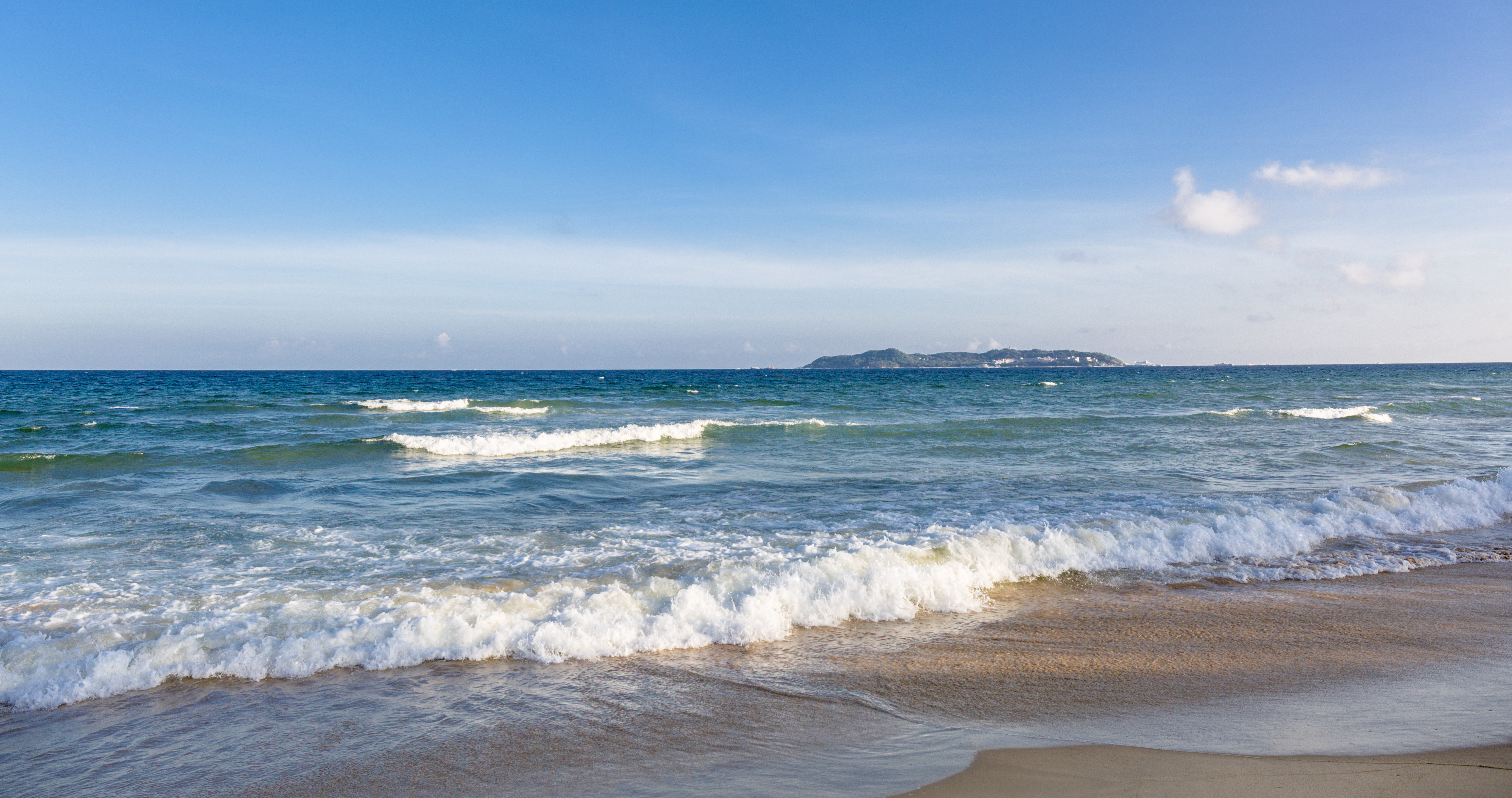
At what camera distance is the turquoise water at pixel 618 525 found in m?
5.53

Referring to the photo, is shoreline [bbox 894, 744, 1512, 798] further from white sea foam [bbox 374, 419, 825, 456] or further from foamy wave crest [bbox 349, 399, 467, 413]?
foamy wave crest [bbox 349, 399, 467, 413]

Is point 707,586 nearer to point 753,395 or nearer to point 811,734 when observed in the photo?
point 811,734

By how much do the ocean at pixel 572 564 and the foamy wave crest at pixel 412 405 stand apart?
10.6 m

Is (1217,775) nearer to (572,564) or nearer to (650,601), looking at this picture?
(650,601)

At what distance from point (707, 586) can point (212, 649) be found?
3603 millimetres

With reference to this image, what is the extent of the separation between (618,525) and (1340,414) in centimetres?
2784

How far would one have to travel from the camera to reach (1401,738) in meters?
3.74

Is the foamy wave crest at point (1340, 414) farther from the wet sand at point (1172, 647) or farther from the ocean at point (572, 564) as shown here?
the wet sand at point (1172, 647)

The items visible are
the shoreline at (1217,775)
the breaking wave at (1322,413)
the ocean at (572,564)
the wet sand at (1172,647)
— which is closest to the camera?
the shoreline at (1217,775)

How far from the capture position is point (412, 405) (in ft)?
107

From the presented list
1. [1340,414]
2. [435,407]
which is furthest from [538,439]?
[1340,414]

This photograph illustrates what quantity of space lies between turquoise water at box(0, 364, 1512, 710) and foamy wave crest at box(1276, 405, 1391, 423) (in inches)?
61.1

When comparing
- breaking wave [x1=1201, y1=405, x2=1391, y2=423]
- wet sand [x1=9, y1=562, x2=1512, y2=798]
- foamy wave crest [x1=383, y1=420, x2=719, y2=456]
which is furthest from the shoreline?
breaking wave [x1=1201, y1=405, x2=1391, y2=423]

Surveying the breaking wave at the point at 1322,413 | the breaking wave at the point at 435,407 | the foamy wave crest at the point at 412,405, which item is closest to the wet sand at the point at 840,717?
the breaking wave at the point at 1322,413
